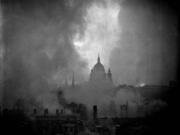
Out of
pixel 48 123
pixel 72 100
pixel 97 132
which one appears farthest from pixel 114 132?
pixel 72 100

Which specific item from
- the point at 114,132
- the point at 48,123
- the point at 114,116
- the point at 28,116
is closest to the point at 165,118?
the point at 114,132

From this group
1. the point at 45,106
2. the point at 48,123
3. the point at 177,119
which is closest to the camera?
the point at 177,119

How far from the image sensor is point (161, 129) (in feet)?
51.4

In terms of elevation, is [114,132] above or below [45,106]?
below

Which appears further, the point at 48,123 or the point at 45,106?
the point at 45,106

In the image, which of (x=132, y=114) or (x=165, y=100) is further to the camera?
(x=132, y=114)

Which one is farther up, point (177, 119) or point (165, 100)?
point (165, 100)

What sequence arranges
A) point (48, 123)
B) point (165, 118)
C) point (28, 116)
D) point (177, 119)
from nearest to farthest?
point (177, 119) → point (165, 118) → point (48, 123) → point (28, 116)

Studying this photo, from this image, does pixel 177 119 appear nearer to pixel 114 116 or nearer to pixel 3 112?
pixel 114 116

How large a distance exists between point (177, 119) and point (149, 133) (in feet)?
5.74

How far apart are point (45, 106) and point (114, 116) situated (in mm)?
5258

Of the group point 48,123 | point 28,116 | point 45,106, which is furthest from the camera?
point 45,106

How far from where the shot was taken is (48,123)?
17.7 metres

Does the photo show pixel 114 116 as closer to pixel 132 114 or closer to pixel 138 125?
pixel 132 114
